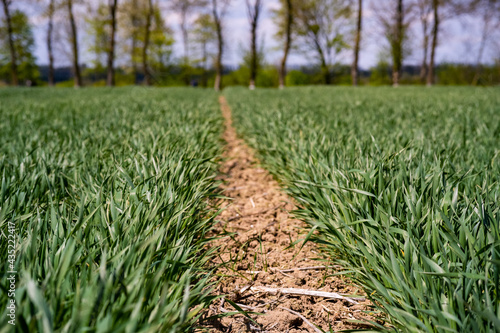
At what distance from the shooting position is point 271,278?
1.90 metres

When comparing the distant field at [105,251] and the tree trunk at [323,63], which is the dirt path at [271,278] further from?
the tree trunk at [323,63]

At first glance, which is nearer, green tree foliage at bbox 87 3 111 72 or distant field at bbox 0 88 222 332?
distant field at bbox 0 88 222 332

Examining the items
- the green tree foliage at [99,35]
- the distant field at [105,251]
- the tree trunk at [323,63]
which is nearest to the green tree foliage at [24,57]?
the green tree foliage at [99,35]

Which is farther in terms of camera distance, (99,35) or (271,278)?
(99,35)

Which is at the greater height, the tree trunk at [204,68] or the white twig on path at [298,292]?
the tree trunk at [204,68]

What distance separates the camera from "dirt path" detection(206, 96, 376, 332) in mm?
1531

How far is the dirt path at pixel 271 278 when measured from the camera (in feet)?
5.02

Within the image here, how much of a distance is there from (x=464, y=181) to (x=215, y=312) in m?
1.79

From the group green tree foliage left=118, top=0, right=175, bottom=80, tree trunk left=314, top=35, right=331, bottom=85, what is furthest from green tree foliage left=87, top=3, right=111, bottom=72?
tree trunk left=314, top=35, right=331, bottom=85

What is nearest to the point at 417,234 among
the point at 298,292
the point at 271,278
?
the point at 298,292

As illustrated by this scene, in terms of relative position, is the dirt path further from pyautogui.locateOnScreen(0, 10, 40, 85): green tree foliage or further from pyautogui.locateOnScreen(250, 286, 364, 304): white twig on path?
pyautogui.locateOnScreen(0, 10, 40, 85): green tree foliage

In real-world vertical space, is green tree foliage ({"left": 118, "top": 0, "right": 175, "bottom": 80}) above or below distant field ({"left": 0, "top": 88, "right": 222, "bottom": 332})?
above

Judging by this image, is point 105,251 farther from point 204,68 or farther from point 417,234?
point 204,68

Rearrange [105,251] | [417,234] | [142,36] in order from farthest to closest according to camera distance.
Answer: [142,36]
[417,234]
[105,251]
